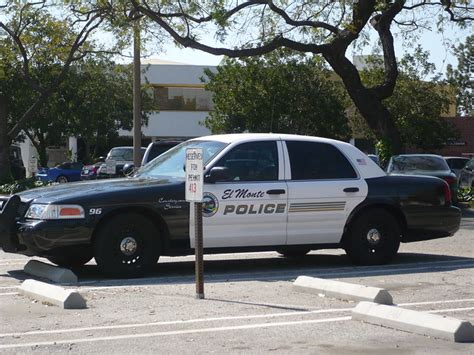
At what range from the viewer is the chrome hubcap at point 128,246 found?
10.3 metres

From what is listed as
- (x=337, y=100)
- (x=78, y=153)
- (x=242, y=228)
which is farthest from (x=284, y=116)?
(x=242, y=228)

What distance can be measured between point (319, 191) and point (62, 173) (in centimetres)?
2666

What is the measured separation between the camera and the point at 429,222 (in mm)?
11906

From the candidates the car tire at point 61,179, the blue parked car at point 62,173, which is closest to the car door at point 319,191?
the blue parked car at point 62,173

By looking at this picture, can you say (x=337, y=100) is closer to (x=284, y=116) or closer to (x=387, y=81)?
(x=284, y=116)

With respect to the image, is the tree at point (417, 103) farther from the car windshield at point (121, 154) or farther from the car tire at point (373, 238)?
the car tire at point (373, 238)

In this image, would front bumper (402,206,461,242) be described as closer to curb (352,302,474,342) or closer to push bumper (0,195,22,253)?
curb (352,302,474,342)

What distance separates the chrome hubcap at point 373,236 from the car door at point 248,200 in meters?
1.27

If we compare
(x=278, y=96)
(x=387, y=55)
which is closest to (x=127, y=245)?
(x=387, y=55)

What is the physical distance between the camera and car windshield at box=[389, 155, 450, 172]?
22.0 metres

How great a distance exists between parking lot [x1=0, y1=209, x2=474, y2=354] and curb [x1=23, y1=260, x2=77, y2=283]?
150mm

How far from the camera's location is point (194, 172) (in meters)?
9.00

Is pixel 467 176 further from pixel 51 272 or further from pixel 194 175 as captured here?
pixel 194 175

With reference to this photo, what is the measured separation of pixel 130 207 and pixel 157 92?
157 feet
